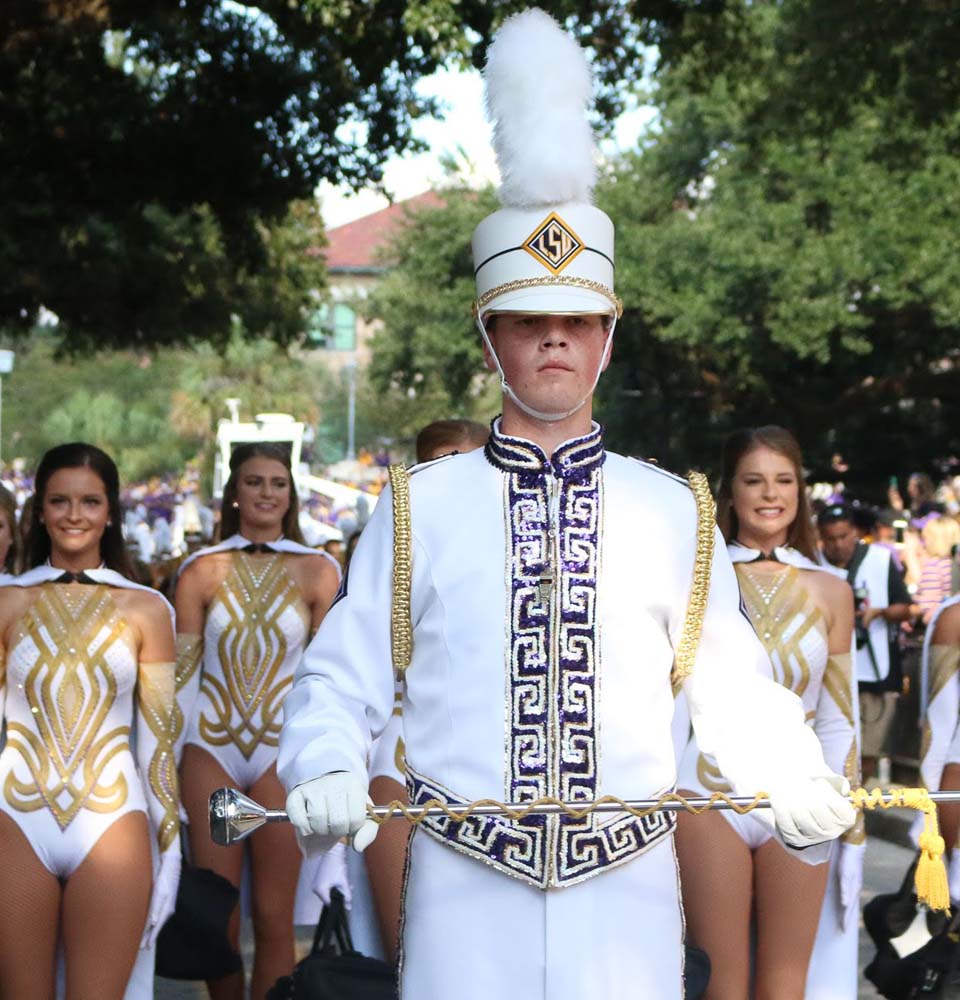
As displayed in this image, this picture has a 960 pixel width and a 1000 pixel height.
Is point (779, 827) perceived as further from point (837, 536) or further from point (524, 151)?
point (837, 536)

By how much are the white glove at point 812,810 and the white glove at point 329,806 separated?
0.74 meters

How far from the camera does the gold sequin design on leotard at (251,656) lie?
23.2 feet

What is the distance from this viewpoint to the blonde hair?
13867mm

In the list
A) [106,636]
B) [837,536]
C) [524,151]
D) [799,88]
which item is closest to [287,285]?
[799,88]

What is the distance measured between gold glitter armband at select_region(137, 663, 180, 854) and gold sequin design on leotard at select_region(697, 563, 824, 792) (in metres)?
1.84

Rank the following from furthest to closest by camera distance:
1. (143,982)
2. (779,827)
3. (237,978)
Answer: (237,978) → (143,982) → (779,827)

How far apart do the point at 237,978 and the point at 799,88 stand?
37.6 feet

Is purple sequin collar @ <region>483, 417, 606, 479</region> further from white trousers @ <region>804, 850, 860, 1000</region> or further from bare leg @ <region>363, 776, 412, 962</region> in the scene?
white trousers @ <region>804, 850, 860, 1000</region>

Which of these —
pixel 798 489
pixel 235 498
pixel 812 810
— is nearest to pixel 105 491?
pixel 235 498

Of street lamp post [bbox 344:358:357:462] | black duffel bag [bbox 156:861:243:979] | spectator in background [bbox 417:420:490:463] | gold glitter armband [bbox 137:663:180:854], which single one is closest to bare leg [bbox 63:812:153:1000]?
gold glitter armband [bbox 137:663:180:854]

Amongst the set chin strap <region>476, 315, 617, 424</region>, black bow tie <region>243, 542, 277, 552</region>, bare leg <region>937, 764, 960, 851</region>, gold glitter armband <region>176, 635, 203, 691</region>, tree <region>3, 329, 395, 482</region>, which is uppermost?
tree <region>3, 329, 395, 482</region>

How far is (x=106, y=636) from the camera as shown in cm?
597

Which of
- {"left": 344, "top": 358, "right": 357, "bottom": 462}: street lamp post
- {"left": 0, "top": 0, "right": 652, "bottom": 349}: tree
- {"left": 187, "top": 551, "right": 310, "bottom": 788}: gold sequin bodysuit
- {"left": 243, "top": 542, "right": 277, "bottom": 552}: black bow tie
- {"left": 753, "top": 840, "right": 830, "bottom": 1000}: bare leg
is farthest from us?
{"left": 344, "top": 358, "right": 357, "bottom": 462}: street lamp post

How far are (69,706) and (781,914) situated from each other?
7.33 feet
